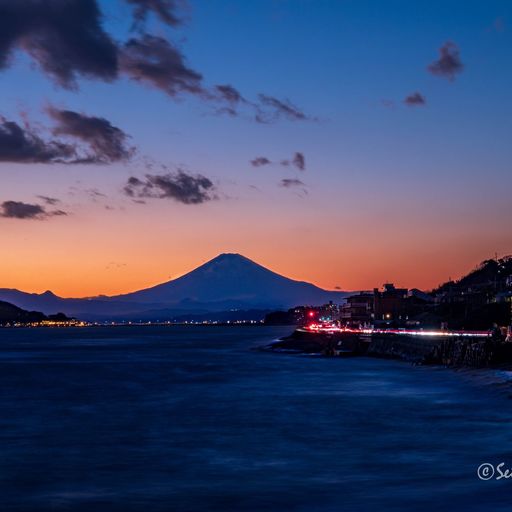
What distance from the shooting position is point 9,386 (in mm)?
63594

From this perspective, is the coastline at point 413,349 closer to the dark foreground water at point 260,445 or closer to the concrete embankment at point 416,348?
the concrete embankment at point 416,348

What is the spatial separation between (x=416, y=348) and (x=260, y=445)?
55.0 metres

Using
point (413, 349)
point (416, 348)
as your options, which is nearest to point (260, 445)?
point (416, 348)

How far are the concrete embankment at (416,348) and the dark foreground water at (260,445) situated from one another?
2983 millimetres

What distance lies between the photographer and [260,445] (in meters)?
31.4

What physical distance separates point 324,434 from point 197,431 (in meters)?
5.58

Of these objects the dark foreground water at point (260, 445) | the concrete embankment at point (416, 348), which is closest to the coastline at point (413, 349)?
the concrete embankment at point (416, 348)

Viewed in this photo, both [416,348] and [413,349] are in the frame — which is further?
[413,349]

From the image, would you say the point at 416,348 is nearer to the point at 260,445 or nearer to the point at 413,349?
the point at 413,349

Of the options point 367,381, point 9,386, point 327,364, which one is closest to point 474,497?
point 367,381

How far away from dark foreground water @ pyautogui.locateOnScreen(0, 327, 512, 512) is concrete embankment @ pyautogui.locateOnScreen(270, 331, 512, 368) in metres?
2.98

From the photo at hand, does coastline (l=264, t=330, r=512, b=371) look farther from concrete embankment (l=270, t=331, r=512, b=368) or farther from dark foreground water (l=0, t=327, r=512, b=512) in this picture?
dark foreground water (l=0, t=327, r=512, b=512)

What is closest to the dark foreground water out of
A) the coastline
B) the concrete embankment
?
the coastline

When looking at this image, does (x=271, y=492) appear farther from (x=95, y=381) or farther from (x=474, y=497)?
(x=95, y=381)
